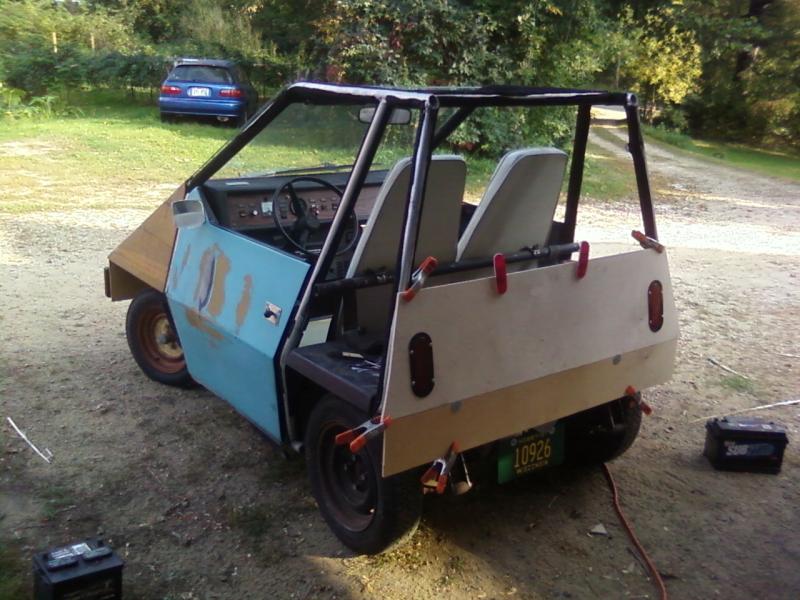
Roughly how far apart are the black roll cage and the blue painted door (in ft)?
0.36

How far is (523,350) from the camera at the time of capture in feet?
10.2

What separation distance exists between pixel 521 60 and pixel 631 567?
37.2 ft

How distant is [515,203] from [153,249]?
2.03m

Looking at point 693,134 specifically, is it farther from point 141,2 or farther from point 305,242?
point 305,242

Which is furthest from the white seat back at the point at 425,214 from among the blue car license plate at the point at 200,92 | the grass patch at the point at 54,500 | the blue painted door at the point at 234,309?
the blue car license plate at the point at 200,92

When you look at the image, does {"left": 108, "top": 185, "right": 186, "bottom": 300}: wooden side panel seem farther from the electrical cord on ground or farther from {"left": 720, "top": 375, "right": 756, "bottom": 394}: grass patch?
{"left": 720, "top": 375, "right": 756, "bottom": 394}: grass patch

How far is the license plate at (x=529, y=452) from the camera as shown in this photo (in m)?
3.36

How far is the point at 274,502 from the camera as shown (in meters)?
3.66

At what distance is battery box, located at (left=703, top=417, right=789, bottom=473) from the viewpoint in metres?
4.04

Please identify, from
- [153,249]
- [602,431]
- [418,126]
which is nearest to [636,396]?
[602,431]

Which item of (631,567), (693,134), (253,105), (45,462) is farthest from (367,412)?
(693,134)

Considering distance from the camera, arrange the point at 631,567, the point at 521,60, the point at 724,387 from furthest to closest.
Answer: the point at 521,60
the point at 724,387
the point at 631,567

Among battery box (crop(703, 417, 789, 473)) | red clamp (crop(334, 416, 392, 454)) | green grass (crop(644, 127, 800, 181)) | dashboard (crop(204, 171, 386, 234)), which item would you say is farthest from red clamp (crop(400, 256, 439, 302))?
green grass (crop(644, 127, 800, 181))

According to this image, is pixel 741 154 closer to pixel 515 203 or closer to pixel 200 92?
pixel 200 92
